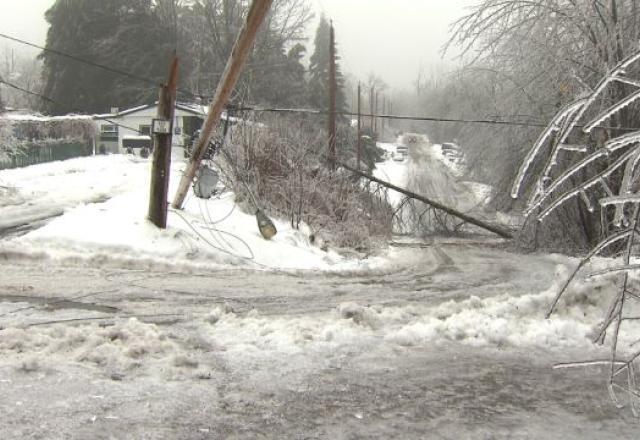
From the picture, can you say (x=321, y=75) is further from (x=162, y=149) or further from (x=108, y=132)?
(x=162, y=149)

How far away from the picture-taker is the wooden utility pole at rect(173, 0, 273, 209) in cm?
832

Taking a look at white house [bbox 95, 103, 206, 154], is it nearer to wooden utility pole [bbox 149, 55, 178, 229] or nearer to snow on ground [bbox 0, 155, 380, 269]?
snow on ground [bbox 0, 155, 380, 269]

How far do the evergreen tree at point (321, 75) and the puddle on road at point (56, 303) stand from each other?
5160 centimetres

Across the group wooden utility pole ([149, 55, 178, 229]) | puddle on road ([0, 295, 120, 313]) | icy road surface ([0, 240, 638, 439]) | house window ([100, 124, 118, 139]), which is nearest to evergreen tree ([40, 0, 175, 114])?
house window ([100, 124, 118, 139])

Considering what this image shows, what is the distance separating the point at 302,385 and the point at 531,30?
12.6m

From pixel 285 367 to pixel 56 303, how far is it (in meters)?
2.80

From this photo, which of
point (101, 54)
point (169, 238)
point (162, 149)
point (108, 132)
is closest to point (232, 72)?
point (162, 149)

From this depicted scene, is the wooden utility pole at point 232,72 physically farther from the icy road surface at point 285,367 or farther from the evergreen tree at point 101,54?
the evergreen tree at point 101,54

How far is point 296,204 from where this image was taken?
13.3 m

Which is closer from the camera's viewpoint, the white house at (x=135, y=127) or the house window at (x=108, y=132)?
the white house at (x=135, y=127)

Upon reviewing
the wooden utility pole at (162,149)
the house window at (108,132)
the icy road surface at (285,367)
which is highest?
the house window at (108,132)

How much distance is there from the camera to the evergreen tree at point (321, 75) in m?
59.8

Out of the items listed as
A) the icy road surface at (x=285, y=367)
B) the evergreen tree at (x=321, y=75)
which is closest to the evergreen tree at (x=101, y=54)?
the evergreen tree at (x=321, y=75)

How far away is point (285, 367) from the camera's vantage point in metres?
4.64
